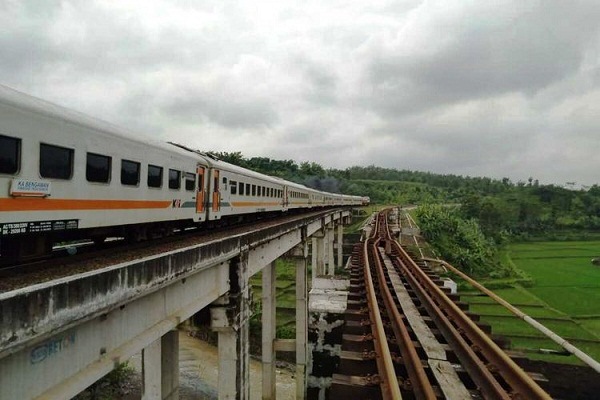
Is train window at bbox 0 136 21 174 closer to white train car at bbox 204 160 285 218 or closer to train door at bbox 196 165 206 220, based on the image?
train door at bbox 196 165 206 220

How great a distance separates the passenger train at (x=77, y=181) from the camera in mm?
5410

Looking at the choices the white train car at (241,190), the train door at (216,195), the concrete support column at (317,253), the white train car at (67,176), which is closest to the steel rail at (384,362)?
the white train car at (67,176)

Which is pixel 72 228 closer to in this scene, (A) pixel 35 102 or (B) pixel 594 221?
(A) pixel 35 102

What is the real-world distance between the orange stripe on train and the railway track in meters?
4.61

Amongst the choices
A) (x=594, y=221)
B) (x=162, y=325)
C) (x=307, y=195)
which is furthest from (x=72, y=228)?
(x=594, y=221)

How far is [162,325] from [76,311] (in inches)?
81.4

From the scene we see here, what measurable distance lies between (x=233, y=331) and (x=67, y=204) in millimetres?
4105

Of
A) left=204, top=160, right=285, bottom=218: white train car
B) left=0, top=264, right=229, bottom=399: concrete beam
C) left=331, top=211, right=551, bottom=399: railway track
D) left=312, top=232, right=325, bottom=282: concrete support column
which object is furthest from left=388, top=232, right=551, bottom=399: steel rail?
left=312, top=232, right=325, bottom=282: concrete support column

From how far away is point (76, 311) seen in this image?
3812 millimetres

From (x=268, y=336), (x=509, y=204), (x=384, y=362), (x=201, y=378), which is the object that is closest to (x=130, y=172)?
(x=384, y=362)

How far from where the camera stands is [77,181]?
652 centimetres

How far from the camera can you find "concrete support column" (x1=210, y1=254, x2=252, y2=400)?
27.7ft

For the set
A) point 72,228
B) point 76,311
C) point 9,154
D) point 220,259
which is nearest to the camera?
point 76,311

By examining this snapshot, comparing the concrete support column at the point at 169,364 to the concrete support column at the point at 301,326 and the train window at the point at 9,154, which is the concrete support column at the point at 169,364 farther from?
the concrete support column at the point at 301,326
